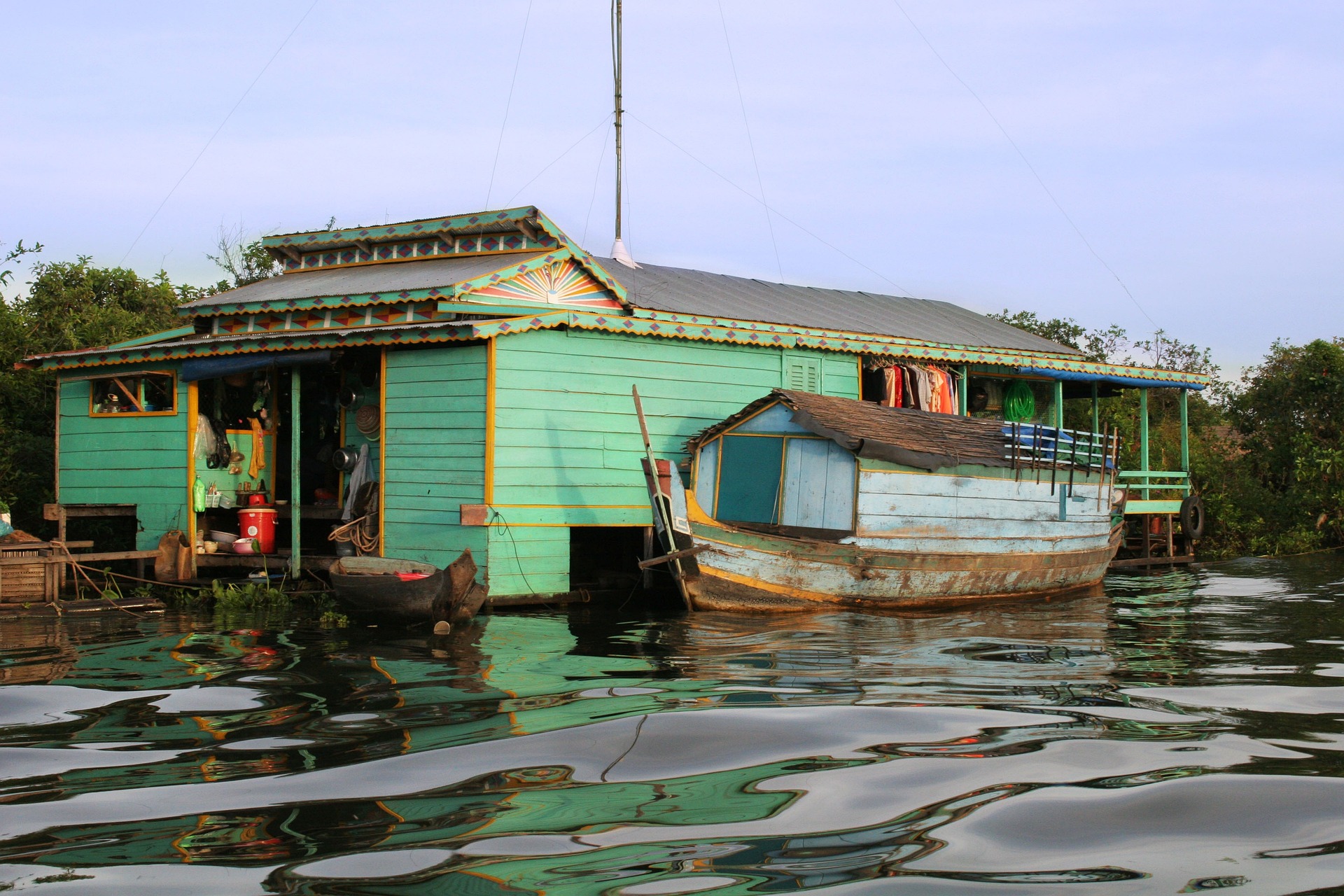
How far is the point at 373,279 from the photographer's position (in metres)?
→ 15.9

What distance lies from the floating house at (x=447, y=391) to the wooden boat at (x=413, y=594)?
100 centimetres

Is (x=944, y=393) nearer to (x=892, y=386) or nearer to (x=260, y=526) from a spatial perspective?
(x=892, y=386)

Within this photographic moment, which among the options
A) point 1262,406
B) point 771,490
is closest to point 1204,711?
point 771,490

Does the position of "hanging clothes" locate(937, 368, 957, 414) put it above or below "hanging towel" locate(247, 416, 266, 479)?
above

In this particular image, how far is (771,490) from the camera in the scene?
543 inches

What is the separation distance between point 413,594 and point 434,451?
7.35ft

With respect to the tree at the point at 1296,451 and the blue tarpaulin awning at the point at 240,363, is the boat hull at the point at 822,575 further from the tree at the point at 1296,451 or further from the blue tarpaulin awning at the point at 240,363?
the tree at the point at 1296,451

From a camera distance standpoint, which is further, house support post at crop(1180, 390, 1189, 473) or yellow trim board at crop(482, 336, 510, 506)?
house support post at crop(1180, 390, 1189, 473)

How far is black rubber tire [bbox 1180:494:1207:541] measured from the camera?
20.9 m

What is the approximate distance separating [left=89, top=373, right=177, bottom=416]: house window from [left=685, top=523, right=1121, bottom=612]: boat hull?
752cm

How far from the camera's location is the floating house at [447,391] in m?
13.1

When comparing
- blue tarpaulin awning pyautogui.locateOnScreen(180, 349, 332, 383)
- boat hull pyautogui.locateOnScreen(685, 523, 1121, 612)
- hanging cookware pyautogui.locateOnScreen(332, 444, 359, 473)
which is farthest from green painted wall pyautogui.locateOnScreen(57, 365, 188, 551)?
boat hull pyautogui.locateOnScreen(685, 523, 1121, 612)

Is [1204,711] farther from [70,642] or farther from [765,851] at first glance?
[70,642]

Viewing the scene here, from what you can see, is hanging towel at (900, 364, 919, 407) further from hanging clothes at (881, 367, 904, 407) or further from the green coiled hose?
the green coiled hose
